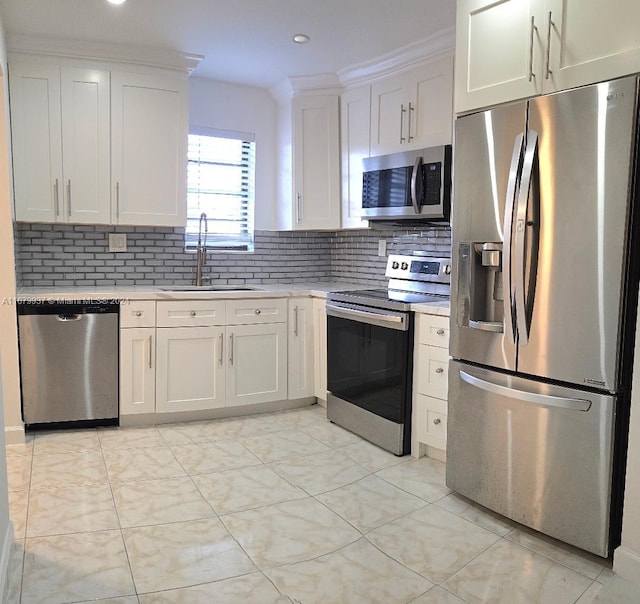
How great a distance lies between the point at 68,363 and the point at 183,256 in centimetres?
121

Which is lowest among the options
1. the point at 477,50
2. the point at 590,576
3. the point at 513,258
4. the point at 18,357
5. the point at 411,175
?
the point at 590,576

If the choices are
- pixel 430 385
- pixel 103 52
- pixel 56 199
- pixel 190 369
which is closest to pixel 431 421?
pixel 430 385

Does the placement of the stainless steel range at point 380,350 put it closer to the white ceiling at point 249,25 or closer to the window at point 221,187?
the window at point 221,187

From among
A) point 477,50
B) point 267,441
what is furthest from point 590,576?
point 477,50

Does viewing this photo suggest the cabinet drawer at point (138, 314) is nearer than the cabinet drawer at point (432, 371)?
No

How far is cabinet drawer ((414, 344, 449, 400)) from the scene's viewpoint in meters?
3.00

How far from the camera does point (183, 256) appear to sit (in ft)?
14.2

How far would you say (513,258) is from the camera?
2.26 meters

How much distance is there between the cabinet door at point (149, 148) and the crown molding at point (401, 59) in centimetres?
116

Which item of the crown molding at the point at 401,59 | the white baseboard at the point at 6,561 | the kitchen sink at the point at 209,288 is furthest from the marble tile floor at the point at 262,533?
the crown molding at the point at 401,59

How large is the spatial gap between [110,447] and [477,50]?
9.32 ft

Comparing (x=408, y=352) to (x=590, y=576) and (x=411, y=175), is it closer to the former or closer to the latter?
(x=411, y=175)

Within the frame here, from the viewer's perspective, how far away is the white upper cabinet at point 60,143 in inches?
139

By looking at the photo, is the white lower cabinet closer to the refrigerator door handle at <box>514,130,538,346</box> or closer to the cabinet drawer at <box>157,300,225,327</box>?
the refrigerator door handle at <box>514,130,538,346</box>
